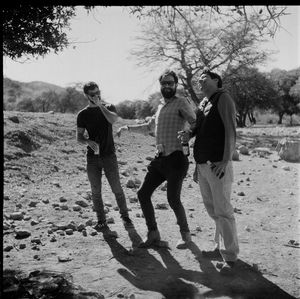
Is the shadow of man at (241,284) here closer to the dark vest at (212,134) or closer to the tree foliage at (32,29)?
the dark vest at (212,134)

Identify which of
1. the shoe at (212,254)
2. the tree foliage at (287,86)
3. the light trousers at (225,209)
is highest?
the tree foliage at (287,86)

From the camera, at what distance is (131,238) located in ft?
19.3

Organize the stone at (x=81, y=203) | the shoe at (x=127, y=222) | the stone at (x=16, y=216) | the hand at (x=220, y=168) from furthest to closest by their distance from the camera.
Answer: the stone at (x=81, y=203) → the stone at (x=16, y=216) → the shoe at (x=127, y=222) → the hand at (x=220, y=168)

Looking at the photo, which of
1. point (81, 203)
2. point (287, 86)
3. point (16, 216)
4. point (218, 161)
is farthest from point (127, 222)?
point (287, 86)

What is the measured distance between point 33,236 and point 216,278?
2.57 meters

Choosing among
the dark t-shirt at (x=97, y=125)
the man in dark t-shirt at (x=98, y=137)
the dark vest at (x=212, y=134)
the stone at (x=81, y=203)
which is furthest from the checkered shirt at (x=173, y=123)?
the stone at (x=81, y=203)

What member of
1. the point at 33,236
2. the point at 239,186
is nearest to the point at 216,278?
the point at 33,236

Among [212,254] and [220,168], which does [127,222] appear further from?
[220,168]

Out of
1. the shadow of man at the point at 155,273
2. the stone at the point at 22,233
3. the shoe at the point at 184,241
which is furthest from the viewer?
the stone at the point at 22,233

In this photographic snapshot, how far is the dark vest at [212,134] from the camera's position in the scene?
15.0ft

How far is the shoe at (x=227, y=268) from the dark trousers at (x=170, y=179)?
91 centimetres

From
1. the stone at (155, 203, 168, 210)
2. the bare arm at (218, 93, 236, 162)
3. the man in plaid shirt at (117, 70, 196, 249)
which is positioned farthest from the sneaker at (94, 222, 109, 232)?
the bare arm at (218, 93, 236, 162)

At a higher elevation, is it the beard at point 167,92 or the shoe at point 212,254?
the beard at point 167,92

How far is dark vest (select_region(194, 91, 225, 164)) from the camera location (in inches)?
180
